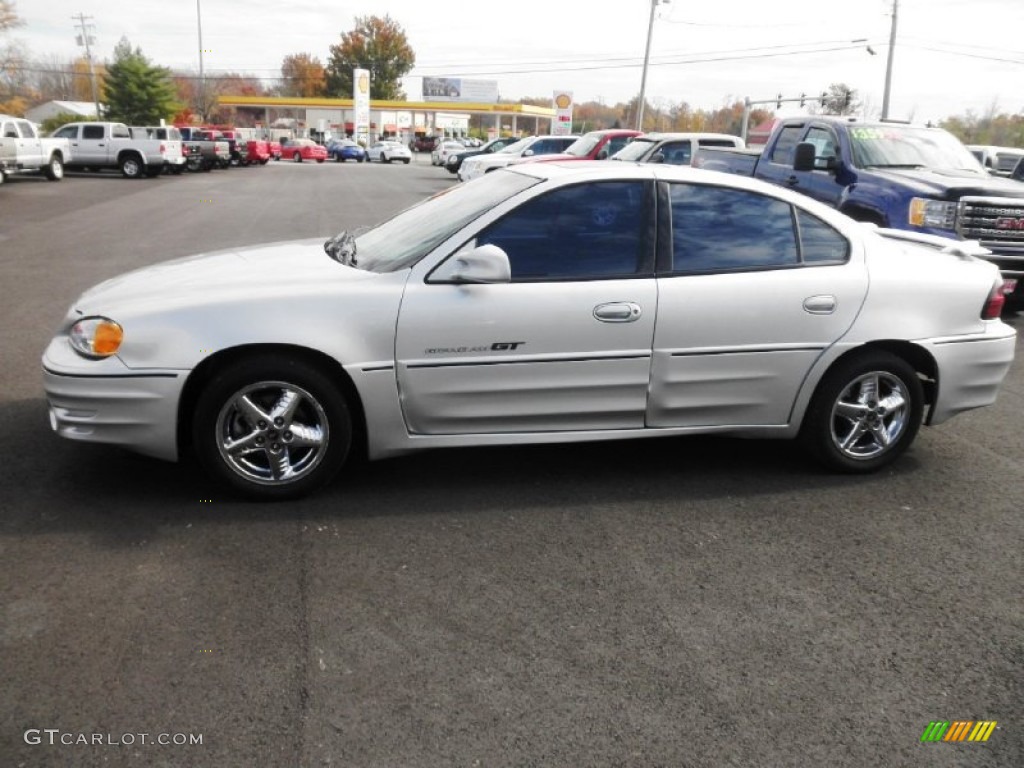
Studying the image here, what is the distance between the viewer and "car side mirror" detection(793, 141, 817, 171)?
10.7 meters

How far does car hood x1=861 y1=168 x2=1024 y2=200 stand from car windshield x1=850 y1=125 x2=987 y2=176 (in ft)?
0.93

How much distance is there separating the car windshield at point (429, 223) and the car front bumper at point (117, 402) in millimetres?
1157

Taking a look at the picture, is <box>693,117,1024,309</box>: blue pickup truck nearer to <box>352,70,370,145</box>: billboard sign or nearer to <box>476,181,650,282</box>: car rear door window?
<box>476,181,650,282</box>: car rear door window

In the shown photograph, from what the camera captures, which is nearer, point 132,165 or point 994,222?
point 994,222

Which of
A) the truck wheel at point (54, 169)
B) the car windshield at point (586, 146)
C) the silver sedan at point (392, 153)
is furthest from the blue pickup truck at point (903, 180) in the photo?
the silver sedan at point (392, 153)

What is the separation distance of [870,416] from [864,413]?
0.04 metres

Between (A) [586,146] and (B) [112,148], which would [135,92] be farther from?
(A) [586,146]

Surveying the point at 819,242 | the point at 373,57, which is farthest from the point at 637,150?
the point at 373,57

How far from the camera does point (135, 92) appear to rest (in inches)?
2670

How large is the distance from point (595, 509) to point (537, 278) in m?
1.15

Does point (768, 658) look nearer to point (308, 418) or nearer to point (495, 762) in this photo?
point (495, 762)

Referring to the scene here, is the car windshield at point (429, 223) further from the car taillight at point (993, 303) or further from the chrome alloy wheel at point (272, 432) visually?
the car taillight at point (993, 303)

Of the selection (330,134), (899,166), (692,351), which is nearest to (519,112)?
(330,134)

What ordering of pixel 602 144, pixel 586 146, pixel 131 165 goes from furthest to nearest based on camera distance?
pixel 131 165, pixel 586 146, pixel 602 144
